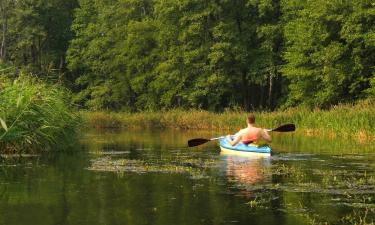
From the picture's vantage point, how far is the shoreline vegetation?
31.1 meters

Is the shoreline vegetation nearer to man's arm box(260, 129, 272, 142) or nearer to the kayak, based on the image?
the kayak

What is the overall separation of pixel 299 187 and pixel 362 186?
4.46 ft

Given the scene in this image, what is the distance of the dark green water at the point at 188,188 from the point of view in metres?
10.8

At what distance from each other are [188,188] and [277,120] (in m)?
23.4

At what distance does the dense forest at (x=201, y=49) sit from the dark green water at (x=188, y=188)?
60.4 ft

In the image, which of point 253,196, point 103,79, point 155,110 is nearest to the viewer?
point 253,196

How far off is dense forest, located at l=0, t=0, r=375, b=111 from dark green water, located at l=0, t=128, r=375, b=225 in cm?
1841

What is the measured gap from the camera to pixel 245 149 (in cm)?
2195

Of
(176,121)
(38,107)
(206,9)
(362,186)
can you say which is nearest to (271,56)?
(206,9)

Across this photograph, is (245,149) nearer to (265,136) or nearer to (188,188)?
(265,136)

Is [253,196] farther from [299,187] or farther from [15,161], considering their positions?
[15,161]

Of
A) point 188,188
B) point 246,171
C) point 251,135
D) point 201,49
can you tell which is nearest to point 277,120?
point 251,135

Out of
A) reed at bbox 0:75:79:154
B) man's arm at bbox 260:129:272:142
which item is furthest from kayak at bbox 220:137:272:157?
reed at bbox 0:75:79:154

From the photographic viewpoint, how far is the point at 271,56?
165 ft
